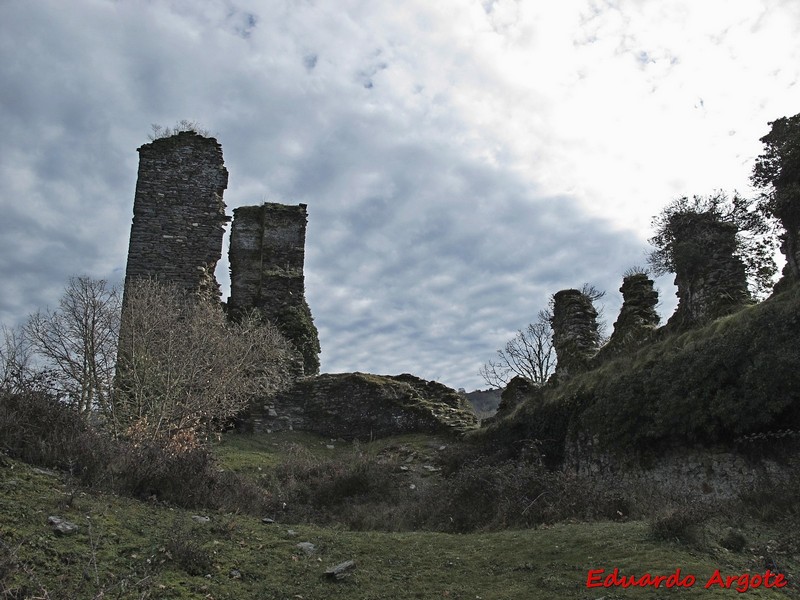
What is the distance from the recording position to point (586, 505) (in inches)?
320

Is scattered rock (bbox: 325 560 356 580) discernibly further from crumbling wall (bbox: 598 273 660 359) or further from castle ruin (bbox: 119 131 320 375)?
castle ruin (bbox: 119 131 320 375)

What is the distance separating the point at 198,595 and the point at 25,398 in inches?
165

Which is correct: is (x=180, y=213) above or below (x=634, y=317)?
above

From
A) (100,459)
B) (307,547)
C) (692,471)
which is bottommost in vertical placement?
(307,547)

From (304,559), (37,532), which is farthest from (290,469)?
(37,532)

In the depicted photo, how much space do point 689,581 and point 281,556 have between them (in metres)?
3.54

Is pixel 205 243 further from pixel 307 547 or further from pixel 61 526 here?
pixel 61 526

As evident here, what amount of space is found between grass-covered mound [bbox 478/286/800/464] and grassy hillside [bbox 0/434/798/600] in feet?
7.28

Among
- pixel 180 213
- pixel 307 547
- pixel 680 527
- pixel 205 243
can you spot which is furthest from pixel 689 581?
pixel 180 213

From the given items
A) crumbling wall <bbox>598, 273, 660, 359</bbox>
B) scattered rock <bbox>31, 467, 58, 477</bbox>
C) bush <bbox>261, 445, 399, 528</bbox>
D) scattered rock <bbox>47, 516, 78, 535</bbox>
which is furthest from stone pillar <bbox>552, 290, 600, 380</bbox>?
scattered rock <bbox>47, 516, 78, 535</bbox>

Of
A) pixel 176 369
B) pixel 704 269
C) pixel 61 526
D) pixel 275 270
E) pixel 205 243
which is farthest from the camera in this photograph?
pixel 275 270

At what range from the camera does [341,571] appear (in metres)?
5.16

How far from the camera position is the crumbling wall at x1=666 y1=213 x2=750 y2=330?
10.9 m

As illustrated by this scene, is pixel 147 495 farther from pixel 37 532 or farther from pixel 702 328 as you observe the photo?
pixel 702 328
